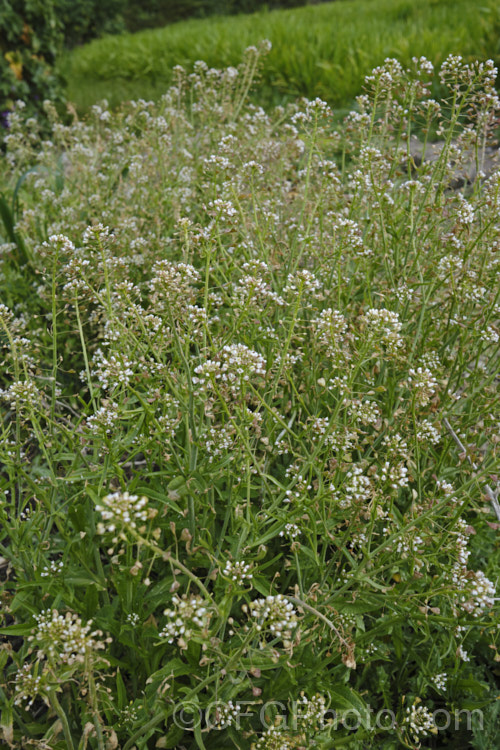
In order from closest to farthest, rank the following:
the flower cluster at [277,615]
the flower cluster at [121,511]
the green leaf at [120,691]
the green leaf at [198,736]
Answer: the flower cluster at [121,511], the flower cluster at [277,615], the green leaf at [198,736], the green leaf at [120,691]

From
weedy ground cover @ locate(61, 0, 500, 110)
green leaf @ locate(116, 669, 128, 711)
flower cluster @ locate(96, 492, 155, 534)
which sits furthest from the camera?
weedy ground cover @ locate(61, 0, 500, 110)

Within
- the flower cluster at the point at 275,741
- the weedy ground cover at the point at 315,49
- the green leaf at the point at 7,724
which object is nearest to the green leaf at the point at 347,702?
the flower cluster at the point at 275,741

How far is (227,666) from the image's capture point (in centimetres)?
164

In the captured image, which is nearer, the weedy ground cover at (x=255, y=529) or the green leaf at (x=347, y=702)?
the weedy ground cover at (x=255, y=529)

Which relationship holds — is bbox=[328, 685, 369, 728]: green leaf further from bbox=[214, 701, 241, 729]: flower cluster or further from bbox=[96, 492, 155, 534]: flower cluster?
bbox=[96, 492, 155, 534]: flower cluster

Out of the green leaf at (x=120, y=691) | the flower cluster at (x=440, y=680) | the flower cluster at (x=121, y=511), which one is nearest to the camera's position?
the flower cluster at (x=121, y=511)

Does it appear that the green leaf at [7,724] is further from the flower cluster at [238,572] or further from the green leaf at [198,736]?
the flower cluster at [238,572]

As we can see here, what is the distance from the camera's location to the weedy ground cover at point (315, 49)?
23.5ft

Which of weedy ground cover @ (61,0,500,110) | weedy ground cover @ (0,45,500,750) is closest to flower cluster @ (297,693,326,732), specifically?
weedy ground cover @ (0,45,500,750)

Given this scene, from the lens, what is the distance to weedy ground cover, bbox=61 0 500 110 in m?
7.18

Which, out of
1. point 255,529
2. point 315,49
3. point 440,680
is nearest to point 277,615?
point 255,529

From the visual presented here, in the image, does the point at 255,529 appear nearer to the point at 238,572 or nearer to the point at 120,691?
the point at 238,572

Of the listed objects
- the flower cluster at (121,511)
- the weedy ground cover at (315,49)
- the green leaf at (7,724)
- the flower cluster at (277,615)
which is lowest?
the green leaf at (7,724)

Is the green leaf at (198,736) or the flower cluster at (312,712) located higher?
the green leaf at (198,736)
